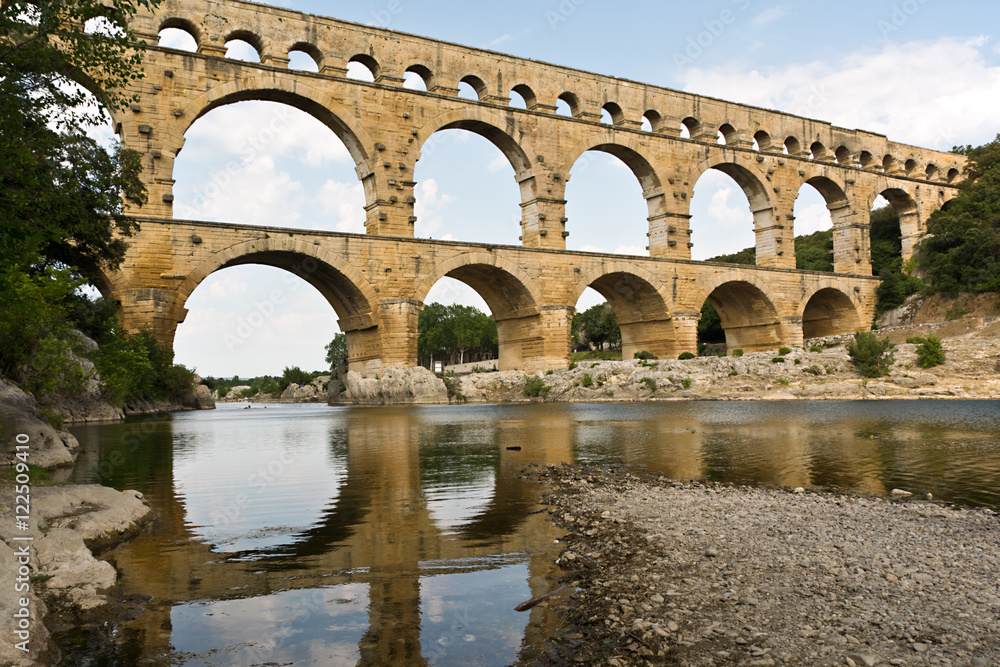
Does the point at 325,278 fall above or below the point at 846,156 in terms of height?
below

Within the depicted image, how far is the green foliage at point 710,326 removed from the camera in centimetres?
5009

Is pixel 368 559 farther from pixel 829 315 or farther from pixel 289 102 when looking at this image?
pixel 829 315

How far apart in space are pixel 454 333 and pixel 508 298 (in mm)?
41568

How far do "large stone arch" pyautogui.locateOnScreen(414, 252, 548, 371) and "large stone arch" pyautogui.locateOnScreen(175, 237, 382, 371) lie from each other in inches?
86.9

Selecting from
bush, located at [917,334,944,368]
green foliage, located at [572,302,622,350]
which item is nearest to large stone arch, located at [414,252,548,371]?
bush, located at [917,334,944,368]

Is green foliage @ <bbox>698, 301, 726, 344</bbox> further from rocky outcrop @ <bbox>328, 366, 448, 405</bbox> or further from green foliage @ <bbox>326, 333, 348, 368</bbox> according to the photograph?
green foliage @ <bbox>326, 333, 348, 368</bbox>

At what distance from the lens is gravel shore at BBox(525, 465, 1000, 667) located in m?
3.17

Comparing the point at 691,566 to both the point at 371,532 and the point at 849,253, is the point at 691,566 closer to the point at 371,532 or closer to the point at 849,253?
the point at 371,532

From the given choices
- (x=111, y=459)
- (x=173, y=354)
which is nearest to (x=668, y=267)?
(x=173, y=354)

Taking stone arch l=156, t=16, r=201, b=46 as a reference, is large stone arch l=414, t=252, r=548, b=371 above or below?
below

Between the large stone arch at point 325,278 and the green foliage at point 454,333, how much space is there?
139 feet

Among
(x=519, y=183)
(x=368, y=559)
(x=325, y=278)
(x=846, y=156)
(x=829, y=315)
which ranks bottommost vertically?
(x=368, y=559)

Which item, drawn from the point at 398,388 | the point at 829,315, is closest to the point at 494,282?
the point at 398,388

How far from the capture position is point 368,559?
4.96 metres
